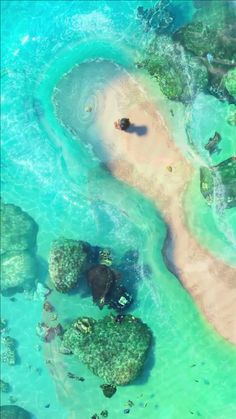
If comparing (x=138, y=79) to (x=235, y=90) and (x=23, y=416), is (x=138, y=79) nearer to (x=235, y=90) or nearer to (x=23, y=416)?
(x=235, y=90)

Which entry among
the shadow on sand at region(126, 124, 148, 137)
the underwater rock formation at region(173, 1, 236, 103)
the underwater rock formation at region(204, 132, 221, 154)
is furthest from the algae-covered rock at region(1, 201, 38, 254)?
the underwater rock formation at region(173, 1, 236, 103)

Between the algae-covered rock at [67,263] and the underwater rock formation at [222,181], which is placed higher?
the underwater rock formation at [222,181]

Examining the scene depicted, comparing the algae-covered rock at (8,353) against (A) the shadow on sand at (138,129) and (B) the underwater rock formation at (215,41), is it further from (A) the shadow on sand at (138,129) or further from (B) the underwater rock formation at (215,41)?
(B) the underwater rock formation at (215,41)

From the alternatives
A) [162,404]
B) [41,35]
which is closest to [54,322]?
[162,404]

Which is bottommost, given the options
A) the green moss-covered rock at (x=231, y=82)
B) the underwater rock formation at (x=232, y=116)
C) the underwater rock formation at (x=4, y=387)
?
the underwater rock formation at (x=4, y=387)

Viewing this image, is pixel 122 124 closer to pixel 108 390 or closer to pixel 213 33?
pixel 213 33

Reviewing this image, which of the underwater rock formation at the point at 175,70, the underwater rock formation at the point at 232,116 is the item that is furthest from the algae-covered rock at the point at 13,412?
the underwater rock formation at the point at 232,116
